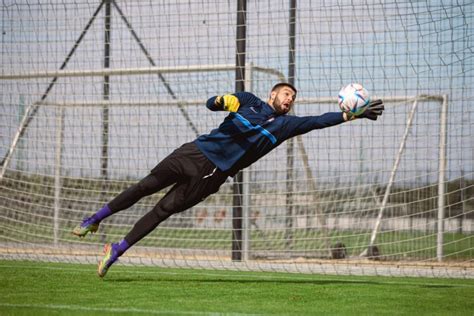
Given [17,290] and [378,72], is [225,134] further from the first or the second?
[378,72]

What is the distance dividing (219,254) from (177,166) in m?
5.71

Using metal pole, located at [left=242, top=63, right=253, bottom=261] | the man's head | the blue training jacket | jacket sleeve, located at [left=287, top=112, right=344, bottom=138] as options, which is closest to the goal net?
metal pole, located at [left=242, top=63, right=253, bottom=261]

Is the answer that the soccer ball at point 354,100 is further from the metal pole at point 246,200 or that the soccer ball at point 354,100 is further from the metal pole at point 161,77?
the metal pole at point 161,77

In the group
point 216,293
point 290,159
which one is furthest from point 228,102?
point 290,159

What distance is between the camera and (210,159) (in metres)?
9.00

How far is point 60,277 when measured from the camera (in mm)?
9336

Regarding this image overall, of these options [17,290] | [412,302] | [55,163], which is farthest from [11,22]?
[412,302]

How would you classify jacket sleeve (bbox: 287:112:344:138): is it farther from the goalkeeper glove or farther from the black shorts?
the black shorts

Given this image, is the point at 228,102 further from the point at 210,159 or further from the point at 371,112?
the point at 371,112

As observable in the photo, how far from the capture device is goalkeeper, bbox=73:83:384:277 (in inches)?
352

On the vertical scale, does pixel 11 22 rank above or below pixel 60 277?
above

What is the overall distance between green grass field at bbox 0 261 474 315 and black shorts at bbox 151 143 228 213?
0.82 metres

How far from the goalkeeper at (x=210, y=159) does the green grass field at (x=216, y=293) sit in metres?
0.57

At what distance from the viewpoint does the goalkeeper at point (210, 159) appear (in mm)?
8953
